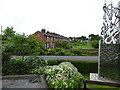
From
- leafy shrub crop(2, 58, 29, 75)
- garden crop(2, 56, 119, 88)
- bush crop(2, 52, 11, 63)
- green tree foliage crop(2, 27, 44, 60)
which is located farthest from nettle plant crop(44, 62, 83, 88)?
bush crop(2, 52, 11, 63)

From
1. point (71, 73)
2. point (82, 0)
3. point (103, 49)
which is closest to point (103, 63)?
point (103, 49)

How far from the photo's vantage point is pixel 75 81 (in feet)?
11.0

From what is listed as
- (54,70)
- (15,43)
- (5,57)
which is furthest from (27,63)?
(54,70)

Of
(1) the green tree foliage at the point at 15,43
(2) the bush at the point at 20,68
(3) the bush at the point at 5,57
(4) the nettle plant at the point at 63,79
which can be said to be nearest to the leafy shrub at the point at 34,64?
(2) the bush at the point at 20,68

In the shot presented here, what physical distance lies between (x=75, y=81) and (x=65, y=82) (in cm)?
36

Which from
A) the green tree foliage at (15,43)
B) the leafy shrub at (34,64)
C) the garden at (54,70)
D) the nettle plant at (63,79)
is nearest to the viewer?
the nettle plant at (63,79)

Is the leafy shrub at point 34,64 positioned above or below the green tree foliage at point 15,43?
below

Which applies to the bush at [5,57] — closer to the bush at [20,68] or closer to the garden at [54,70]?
the garden at [54,70]

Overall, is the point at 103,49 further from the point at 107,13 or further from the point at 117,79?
the point at 107,13

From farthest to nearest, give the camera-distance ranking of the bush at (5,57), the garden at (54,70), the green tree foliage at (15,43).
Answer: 1. the green tree foliage at (15,43)
2. the bush at (5,57)
3. the garden at (54,70)

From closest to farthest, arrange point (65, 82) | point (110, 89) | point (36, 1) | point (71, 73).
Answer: point (65, 82) < point (71, 73) < point (110, 89) < point (36, 1)

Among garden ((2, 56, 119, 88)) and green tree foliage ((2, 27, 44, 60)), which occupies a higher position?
green tree foliage ((2, 27, 44, 60))

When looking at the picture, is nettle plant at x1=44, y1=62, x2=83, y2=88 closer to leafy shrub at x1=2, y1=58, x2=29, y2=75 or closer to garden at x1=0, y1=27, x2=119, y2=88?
garden at x1=0, y1=27, x2=119, y2=88

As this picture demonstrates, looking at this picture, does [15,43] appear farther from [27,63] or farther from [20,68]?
[20,68]
